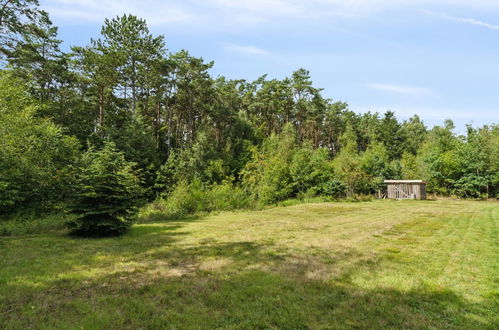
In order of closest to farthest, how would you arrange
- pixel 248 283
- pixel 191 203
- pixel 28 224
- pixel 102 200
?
1. pixel 248 283
2. pixel 102 200
3. pixel 28 224
4. pixel 191 203

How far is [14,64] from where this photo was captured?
67.4 feet

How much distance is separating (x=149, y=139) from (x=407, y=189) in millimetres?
27653

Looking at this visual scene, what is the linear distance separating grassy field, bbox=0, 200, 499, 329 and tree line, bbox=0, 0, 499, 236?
2.95 metres

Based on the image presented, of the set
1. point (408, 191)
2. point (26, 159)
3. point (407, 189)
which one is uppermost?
point (26, 159)

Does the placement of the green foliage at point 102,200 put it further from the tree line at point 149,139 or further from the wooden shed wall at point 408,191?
the wooden shed wall at point 408,191

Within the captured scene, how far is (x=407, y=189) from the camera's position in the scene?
29.5 meters

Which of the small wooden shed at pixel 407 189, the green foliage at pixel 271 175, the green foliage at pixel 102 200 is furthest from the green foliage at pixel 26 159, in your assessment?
the small wooden shed at pixel 407 189

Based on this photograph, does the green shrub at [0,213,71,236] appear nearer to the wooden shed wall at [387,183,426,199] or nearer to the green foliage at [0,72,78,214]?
the green foliage at [0,72,78,214]

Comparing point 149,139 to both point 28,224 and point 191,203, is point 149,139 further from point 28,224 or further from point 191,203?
point 28,224

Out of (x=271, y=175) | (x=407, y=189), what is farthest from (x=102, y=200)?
(x=407, y=189)

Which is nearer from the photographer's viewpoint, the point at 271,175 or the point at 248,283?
the point at 248,283

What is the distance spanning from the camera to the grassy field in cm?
350

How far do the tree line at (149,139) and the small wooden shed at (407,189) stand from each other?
201cm

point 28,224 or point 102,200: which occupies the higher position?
point 102,200
